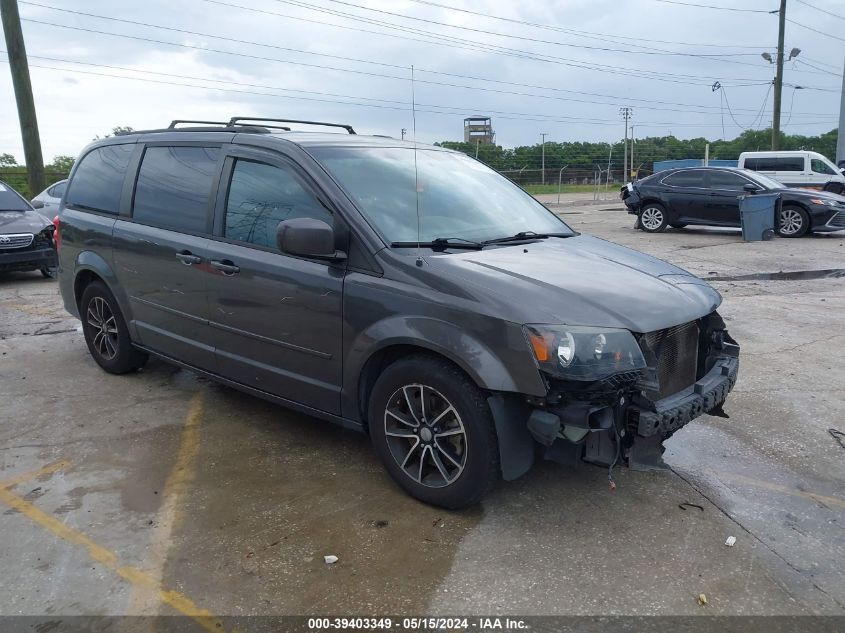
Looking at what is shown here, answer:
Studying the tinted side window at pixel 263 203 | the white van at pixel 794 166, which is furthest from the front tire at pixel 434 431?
the white van at pixel 794 166

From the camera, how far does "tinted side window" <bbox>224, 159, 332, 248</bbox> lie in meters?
3.94

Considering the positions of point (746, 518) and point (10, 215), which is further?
point (10, 215)

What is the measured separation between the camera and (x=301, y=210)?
392 cm

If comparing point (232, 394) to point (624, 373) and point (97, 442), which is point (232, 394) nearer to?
point (97, 442)

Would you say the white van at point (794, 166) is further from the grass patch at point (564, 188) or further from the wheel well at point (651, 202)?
the grass patch at point (564, 188)

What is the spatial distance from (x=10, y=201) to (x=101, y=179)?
6943 millimetres

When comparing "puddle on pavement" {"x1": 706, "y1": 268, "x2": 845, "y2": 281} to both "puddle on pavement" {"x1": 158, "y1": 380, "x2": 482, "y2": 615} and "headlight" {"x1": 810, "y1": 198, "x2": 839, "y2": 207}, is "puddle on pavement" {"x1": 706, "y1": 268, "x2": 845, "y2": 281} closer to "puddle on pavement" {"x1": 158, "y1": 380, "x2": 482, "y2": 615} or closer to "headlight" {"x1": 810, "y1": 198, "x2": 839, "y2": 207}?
"headlight" {"x1": 810, "y1": 198, "x2": 839, "y2": 207}

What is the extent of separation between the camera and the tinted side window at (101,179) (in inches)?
209

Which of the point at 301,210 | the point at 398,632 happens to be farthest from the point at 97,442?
the point at 398,632

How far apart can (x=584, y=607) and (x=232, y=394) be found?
128 inches

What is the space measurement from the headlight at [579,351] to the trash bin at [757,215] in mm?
13319

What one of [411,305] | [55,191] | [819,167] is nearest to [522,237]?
[411,305]

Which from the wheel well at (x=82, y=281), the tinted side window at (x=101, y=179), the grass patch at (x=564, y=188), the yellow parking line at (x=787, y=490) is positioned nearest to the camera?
the yellow parking line at (x=787, y=490)

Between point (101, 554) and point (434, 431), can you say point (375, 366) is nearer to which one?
point (434, 431)
